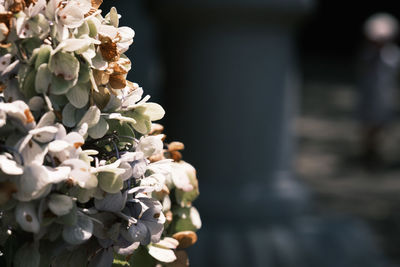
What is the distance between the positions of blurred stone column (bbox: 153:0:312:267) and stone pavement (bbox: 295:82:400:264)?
91 centimetres

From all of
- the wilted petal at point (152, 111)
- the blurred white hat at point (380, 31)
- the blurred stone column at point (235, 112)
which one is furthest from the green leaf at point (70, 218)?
the blurred white hat at point (380, 31)

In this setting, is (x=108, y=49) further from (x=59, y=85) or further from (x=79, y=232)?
(x=79, y=232)

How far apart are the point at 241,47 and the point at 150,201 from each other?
11.6ft

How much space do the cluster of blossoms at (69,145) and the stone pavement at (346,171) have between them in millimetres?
3823

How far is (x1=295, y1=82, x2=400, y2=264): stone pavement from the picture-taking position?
17.9 feet

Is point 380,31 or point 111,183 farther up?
point 111,183

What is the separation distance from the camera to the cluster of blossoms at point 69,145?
88 centimetres

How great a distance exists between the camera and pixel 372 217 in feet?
17.8

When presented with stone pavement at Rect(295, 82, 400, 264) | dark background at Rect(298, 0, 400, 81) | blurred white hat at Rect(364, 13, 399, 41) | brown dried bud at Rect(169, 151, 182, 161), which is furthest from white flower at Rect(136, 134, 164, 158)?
dark background at Rect(298, 0, 400, 81)

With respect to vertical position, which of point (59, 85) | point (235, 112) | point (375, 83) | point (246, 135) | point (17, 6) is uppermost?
point (17, 6)

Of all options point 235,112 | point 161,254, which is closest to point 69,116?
point 161,254

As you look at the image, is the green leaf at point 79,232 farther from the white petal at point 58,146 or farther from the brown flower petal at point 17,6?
the brown flower petal at point 17,6

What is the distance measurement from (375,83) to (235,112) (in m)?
3.27

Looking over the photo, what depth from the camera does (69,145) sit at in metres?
0.89
